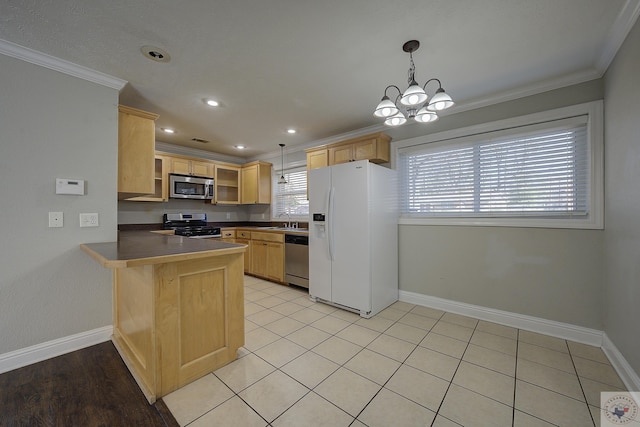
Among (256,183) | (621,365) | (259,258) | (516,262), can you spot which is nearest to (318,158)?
(256,183)

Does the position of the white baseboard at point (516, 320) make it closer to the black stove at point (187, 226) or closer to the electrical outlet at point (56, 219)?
the black stove at point (187, 226)

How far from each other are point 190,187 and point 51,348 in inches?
116

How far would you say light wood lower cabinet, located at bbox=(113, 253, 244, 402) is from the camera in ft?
5.19

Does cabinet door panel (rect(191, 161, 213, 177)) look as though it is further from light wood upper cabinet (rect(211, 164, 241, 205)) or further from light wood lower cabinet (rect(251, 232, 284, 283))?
light wood lower cabinet (rect(251, 232, 284, 283))

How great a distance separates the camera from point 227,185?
5301 millimetres

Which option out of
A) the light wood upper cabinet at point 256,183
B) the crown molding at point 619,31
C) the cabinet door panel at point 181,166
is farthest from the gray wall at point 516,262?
the cabinet door panel at point 181,166

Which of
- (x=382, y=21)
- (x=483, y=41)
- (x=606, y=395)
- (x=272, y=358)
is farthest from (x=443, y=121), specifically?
(x=272, y=358)

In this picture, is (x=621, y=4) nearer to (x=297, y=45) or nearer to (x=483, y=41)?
(x=483, y=41)

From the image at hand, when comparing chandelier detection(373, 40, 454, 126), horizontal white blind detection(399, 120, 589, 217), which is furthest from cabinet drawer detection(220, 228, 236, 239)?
chandelier detection(373, 40, 454, 126)

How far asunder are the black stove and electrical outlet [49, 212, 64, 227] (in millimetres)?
2210

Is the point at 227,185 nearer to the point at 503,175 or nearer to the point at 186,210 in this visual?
the point at 186,210

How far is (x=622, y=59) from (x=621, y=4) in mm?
456

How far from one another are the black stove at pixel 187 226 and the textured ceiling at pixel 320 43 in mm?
2206

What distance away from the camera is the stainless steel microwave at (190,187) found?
427 cm
